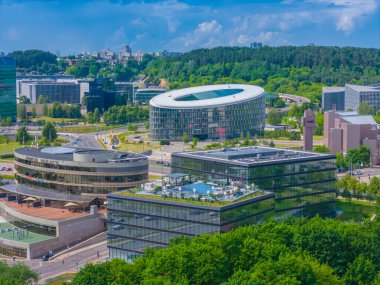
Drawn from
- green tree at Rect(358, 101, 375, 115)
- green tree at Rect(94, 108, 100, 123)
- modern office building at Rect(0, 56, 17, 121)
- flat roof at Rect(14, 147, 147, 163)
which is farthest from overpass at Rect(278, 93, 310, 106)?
flat roof at Rect(14, 147, 147, 163)

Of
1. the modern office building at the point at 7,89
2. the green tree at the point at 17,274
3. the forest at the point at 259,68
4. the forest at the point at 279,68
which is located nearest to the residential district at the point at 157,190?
the green tree at the point at 17,274

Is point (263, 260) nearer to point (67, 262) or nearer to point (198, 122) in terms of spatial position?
point (67, 262)

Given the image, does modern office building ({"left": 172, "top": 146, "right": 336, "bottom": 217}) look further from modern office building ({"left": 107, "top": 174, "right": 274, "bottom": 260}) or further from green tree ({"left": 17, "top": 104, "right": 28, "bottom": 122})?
green tree ({"left": 17, "top": 104, "right": 28, "bottom": 122})

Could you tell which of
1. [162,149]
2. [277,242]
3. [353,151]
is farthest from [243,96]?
[277,242]

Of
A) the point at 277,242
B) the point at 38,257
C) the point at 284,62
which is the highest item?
the point at 284,62

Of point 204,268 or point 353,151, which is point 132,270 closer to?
point 204,268

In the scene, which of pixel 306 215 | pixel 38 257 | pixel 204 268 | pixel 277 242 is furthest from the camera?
pixel 306 215

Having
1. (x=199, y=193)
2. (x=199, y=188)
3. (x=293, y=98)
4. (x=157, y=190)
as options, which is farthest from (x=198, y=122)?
(x=199, y=193)
